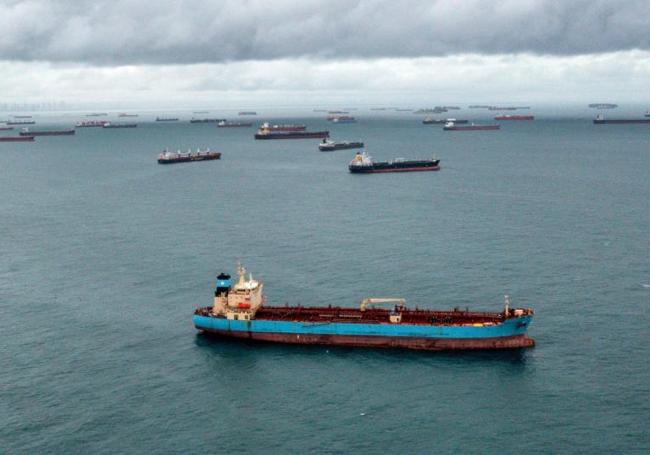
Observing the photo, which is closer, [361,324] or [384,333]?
[361,324]

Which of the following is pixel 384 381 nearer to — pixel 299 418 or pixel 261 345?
pixel 299 418

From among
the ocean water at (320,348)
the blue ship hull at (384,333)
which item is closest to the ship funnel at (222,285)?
the blue ship hull at (384,333)

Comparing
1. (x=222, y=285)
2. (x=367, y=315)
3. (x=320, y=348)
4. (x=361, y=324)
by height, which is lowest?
(x=320, y=348)

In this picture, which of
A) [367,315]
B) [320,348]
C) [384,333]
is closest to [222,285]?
[320,348]

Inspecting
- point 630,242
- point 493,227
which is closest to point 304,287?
point 493,227

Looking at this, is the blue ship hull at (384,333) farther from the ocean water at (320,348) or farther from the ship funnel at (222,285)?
the ship funnel at (222,285)

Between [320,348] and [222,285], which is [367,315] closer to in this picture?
[320,348]

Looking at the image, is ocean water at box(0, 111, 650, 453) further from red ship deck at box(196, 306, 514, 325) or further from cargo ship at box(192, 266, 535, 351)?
red ship deck at box(196, 306, 514, 325)
